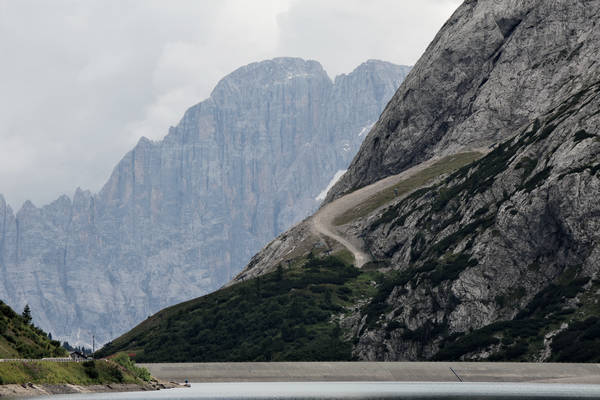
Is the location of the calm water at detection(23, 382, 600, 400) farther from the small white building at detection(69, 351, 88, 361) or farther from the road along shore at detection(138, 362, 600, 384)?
the small white building at detection(69, 351, 88, 361)

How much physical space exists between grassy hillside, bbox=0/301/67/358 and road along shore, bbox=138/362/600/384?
3688 centimetres

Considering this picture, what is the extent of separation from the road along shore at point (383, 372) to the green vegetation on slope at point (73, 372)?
22084 mm

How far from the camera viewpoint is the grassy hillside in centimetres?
12814

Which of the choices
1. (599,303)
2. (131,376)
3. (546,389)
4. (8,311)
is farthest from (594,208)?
(8,311)

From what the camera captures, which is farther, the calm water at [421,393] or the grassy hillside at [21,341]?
the grassy hillside at [21,341]

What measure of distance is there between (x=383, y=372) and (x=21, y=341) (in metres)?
65.6

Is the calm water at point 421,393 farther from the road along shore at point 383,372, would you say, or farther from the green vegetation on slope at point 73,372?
the green vegetation on slope at point 73,372

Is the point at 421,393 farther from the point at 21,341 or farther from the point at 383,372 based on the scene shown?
the point at 21,341

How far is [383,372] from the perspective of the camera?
165625mm

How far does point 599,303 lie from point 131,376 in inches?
3498

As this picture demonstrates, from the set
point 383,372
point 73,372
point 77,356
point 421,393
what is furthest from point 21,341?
point 383,372

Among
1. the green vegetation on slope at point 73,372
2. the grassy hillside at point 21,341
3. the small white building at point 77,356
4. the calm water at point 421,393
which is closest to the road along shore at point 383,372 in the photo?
the calm water at point 421,393

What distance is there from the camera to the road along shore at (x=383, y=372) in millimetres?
148125

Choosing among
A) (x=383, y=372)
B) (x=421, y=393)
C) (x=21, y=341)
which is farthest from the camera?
(x=383, y=372)
